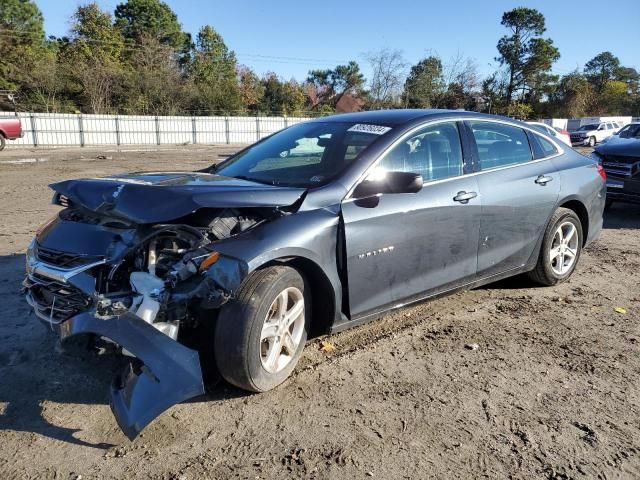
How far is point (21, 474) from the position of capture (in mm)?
2445

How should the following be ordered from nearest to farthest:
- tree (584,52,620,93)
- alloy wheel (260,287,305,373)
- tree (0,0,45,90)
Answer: alloy wheel (260,287,305,373) < tree (0,0,45,90) < tree (584,52,620,93)

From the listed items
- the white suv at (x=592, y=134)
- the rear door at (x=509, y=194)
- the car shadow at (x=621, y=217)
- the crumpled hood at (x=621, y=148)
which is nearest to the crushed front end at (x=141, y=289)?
the rear door at (x=509, y=194)

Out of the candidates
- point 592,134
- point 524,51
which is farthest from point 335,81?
point 592,134

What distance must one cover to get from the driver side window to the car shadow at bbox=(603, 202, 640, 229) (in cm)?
554

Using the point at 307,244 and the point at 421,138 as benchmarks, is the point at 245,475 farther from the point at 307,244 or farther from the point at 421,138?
the point at 421,138

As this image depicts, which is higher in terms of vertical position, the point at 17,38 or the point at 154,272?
the point at 17,38

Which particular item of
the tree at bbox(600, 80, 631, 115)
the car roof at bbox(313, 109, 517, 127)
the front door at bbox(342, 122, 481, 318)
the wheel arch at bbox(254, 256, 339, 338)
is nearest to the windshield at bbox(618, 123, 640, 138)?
the car roof at bbox(313, 109, 517, 127)

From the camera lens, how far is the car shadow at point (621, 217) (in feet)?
28.4

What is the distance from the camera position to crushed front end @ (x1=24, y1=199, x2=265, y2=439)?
2637 mm

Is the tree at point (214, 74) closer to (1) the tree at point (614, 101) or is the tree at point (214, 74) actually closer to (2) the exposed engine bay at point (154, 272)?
(2) the exposed engine bay at point (154, 272)

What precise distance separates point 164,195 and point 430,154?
2.07 meters

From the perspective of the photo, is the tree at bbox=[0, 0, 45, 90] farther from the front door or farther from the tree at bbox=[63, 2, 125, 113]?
the front door

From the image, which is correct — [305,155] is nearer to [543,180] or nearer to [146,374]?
[146,374]

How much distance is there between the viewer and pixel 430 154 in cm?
405
